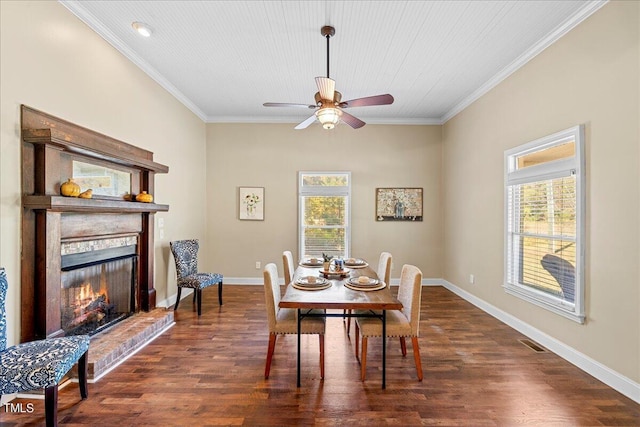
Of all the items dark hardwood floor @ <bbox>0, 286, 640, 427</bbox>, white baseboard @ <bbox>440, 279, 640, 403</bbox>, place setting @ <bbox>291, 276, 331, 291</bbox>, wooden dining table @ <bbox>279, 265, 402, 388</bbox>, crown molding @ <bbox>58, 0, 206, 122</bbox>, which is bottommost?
dark hardwood floor @ <bbox>0, 286, 640, 427</bbox>

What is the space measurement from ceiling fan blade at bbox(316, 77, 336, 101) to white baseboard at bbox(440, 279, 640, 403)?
3.24 meters

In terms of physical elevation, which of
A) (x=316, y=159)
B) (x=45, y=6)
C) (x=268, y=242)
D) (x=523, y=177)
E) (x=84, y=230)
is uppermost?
(x=45, y=6)

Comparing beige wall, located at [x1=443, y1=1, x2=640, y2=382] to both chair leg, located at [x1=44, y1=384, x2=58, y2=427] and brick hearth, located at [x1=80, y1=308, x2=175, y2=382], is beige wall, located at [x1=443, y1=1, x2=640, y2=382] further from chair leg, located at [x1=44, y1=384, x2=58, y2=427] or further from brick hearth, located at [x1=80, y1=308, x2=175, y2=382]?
brick hearth, located at [x1=80, y1=308, x2=175, y2=382]

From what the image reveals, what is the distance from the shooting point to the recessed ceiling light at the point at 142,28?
2.85 m

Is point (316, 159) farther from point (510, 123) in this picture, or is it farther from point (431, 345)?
point (431, 345)

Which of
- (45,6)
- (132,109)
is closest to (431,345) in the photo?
(132,109)

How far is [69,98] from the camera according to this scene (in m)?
2.60

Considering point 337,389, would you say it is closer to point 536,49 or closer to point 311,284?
point 311,284

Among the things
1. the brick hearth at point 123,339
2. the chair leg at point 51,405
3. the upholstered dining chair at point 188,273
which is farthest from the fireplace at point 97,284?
the chair leg at point 51,405

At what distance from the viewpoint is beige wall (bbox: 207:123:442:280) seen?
5.62 m

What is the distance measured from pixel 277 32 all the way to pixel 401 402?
3.45 meters

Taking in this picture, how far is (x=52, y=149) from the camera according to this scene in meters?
2.35

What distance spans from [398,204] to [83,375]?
494 cm

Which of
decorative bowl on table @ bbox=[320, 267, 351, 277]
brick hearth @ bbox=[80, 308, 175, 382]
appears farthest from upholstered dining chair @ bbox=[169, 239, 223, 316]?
decorative bowl on table @ bbox=[320, 267, 351, 277]
